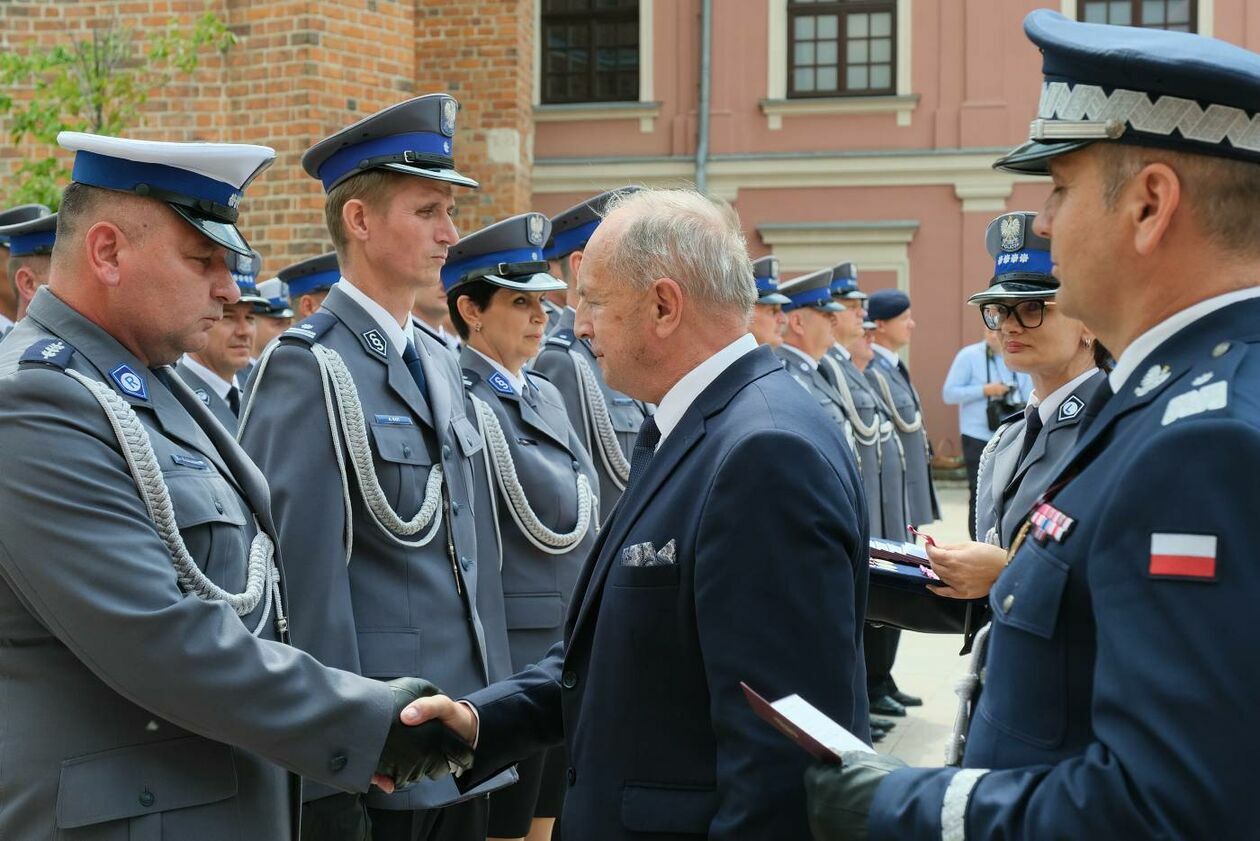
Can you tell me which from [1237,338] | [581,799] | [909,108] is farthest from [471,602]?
[909,108]

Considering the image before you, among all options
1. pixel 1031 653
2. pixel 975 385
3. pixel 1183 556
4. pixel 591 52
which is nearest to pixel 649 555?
pixel 1031 653

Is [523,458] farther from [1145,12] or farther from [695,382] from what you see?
[1145,12]

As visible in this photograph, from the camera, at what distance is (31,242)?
5.97m

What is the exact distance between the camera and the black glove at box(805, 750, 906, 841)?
66.7 inches

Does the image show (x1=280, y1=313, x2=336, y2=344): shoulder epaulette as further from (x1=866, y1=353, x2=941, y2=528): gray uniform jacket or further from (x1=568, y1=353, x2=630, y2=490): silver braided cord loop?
(x1=866, y1=353, x2=941, y2=528): gray uniform jacket

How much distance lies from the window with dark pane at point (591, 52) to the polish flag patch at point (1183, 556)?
17.4m

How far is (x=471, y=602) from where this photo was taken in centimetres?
346

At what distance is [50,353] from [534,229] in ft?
8.51

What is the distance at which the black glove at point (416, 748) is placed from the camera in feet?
8.59

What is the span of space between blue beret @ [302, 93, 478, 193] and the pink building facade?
541 inches

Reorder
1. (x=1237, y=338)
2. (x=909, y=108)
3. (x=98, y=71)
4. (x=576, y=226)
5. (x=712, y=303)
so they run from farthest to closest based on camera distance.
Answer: (x=909, y=108)
(x=98, y=71)
(x=576, y=226)
(x=712, y=303)
(x=1237, y=338)

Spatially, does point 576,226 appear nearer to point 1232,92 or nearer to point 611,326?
point 611,326

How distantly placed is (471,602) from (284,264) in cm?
649

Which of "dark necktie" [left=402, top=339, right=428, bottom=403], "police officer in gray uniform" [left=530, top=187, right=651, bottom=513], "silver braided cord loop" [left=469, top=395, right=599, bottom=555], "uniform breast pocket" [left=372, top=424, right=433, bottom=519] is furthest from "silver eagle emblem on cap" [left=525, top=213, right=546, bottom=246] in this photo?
"uniform breast pocket" [left=372, top=424, right=433, bottom=519]
